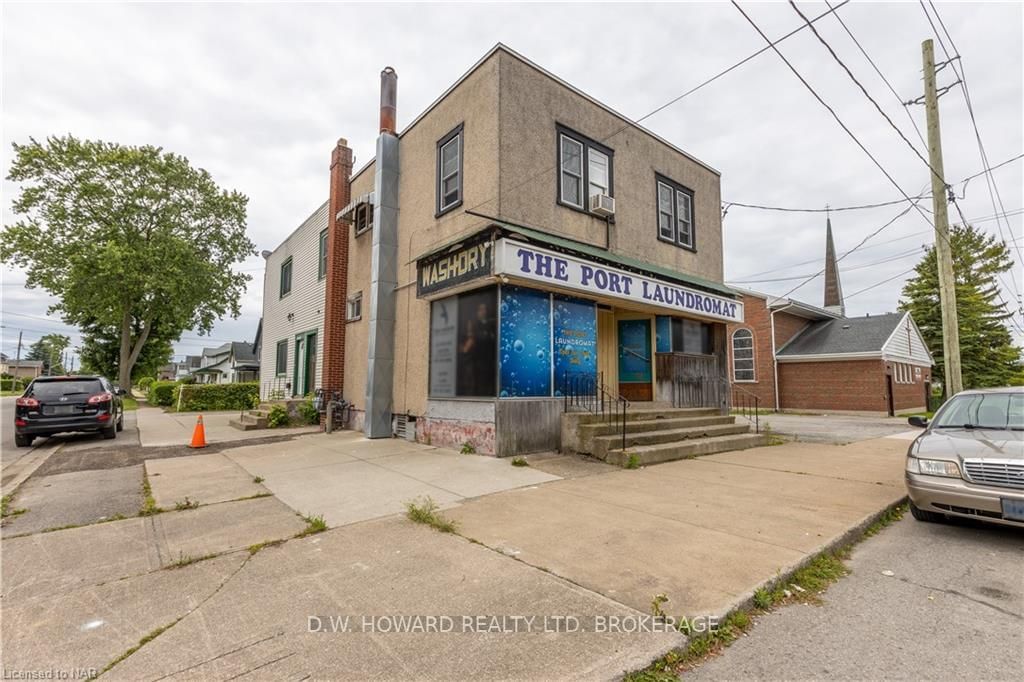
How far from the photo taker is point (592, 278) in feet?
30.6

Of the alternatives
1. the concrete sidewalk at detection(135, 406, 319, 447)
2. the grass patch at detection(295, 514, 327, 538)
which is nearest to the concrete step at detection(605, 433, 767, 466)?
the grass patch at detection(295, 514, 327, 538)

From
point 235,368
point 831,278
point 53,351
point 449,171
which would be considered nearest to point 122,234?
point 235,368

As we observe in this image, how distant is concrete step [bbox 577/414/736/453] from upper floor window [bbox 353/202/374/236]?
8.41m

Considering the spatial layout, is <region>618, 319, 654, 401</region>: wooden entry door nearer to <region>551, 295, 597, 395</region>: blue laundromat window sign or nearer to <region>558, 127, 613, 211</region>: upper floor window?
<region>551, 295, 597, 395</region>: blue laundromat window sign

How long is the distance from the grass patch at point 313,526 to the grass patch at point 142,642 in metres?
1.56

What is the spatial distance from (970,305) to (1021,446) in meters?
38.1

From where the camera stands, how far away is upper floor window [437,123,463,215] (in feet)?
32.9

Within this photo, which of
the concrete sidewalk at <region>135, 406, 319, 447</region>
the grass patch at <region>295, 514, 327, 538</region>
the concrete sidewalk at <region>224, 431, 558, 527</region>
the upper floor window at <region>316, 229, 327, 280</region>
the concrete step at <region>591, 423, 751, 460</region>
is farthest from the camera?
the upper floor window at <region>316, 229, 327, 280</region>

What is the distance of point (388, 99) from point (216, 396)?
1618cm

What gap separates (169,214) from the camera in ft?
93.7

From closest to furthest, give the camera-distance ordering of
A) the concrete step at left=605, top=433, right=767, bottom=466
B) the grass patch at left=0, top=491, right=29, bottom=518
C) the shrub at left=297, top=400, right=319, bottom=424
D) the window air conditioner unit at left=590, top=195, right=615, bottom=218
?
the grass patch at left=0, top=491, right=29, bottom=518, the concrete step at left=605, top=433, right=767, bottom=466, the window air conditioner unit at left=590, top=195, right=615, bottom=218, the shrub at left=297, top=400, right=319, bottom=424

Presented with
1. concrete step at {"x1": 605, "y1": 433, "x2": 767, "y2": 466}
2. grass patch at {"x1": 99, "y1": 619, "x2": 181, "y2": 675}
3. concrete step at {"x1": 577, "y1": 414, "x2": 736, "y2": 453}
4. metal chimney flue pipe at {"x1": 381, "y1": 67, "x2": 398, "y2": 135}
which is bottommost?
grass patch at {"x1": 99, "y1": 619, "x2": 181, "y2": 675}

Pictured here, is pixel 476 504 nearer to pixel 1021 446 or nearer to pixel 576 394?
pixel 576 394

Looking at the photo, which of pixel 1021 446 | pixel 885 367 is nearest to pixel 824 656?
pixel 1021 446
